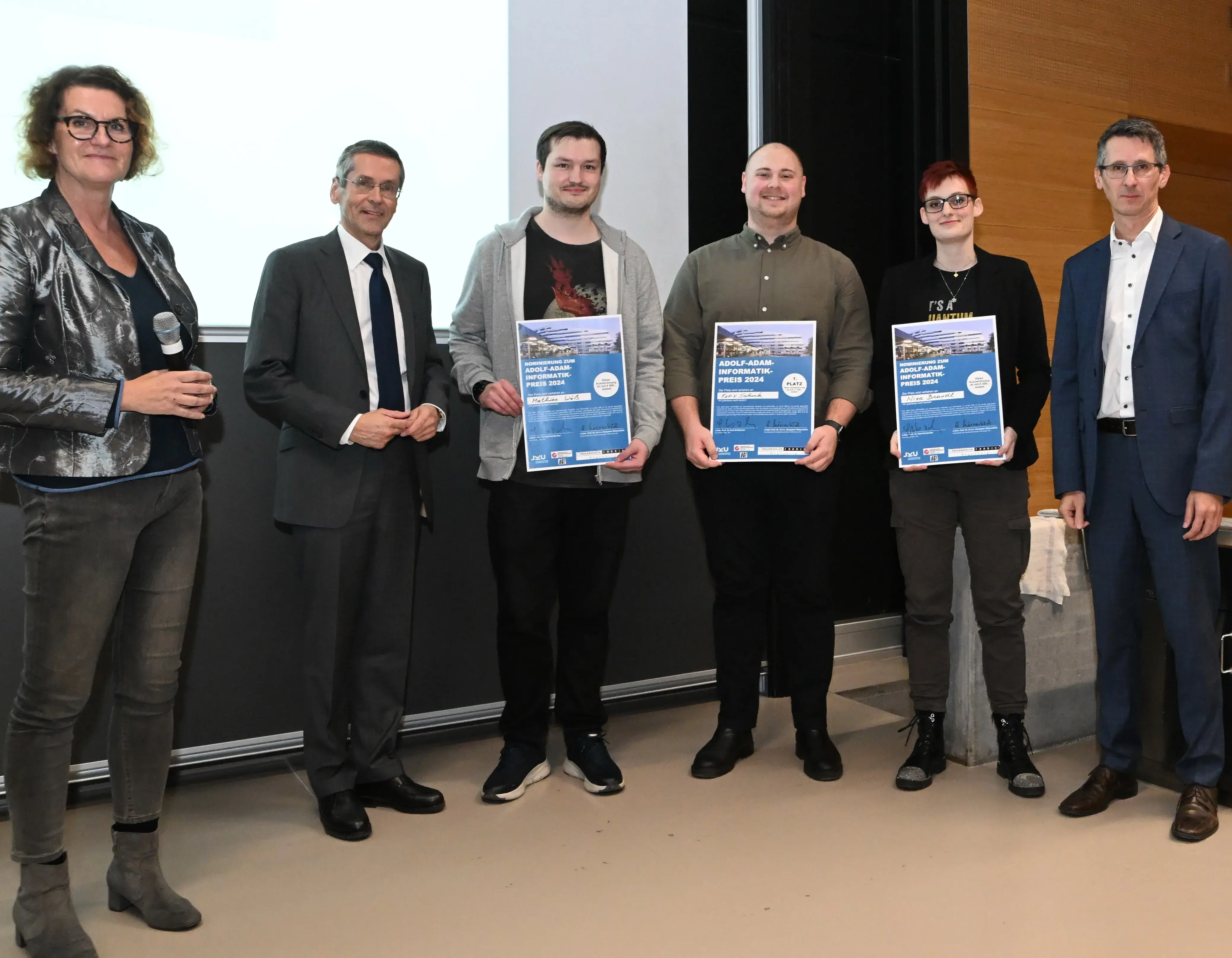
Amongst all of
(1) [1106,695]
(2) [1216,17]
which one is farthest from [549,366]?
(2) [1216,17]

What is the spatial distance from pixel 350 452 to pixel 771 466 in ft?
3.90

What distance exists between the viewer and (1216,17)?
15.8ft

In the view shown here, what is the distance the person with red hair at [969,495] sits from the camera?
2709mm

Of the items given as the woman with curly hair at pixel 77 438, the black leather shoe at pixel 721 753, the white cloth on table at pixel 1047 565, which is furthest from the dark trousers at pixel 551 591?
the white cloth on table at pixel 1047 565

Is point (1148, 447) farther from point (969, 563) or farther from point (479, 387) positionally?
point (479, 387)

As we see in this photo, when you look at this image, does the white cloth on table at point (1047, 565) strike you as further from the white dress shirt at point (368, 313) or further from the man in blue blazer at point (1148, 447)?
the white dress shirt at point (368, 313)

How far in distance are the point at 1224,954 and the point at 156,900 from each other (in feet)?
6.95

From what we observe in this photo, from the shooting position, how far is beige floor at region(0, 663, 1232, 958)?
76.2 inches

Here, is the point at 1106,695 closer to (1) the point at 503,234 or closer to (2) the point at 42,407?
(1) the point at 503,234

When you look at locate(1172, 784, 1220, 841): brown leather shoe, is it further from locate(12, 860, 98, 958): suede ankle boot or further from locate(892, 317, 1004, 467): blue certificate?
locate(12, 860, 98, 958): suede ankle boot

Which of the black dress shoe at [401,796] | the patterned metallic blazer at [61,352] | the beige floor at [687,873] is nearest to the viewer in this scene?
the patterned metallic blazer at [61,352]

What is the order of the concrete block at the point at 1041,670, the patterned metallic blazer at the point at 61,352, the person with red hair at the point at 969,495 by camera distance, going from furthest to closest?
the concrete block at the point at 1041,670, the person with red hair at the point at 969,495, the patterned metallic blazer at the point at 61,352

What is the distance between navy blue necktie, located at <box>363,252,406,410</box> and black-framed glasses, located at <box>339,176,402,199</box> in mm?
156

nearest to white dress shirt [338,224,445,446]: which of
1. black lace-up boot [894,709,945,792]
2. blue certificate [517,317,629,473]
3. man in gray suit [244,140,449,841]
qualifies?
man in gray suit [244,140,449,841]
